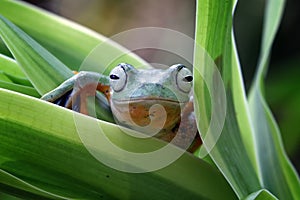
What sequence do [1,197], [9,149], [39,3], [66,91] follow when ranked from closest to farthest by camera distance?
[9,149] → [66,91] → [1,197] → [39,3]

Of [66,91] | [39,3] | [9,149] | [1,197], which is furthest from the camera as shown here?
[39,3]

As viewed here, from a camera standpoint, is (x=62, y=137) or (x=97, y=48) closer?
(x=62, y=137)

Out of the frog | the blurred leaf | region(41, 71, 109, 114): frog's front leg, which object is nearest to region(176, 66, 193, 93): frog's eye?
the frog

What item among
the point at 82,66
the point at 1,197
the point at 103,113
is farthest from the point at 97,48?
the point at 1,197

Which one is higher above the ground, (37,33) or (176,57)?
(37,33)

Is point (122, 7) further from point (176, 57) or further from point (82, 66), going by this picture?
point (82, 66)

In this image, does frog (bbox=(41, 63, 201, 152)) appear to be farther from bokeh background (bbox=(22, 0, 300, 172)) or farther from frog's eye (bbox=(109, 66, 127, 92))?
bokeh background (bbox=(22, 0, 300, 172))

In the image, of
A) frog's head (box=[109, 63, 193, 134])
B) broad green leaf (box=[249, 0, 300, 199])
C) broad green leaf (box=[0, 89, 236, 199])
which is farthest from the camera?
broad green leaf (box=[249, 0, 300, 199])
